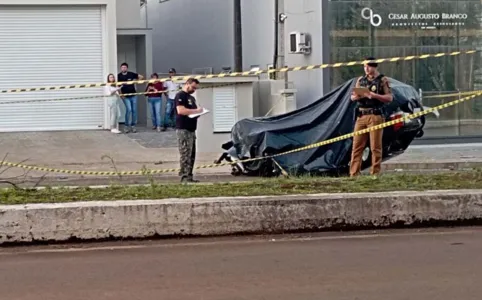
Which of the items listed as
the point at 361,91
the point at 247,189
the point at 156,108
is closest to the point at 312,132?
the point at 361,91

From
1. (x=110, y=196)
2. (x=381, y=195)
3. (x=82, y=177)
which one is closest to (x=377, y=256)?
(x=381, y=195)

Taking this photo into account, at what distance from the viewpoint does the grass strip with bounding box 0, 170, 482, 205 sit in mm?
8977

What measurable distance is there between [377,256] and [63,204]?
2938 mm

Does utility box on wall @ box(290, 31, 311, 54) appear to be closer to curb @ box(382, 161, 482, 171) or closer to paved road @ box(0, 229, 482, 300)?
curb @ box(382, 161, 482, 171)

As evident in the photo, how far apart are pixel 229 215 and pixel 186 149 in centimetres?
475

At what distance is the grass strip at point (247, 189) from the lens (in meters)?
8.98

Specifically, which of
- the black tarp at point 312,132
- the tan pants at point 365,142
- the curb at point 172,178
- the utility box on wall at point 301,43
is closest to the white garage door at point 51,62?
the utility box on wall at point 301,43

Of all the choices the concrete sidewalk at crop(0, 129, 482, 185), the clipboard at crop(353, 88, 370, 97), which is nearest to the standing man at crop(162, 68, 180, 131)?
the concrete sidewalk at crop(0, 129, 482, 185)

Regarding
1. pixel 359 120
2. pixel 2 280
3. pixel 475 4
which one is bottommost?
pixel 2 280

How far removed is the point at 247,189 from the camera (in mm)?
9531

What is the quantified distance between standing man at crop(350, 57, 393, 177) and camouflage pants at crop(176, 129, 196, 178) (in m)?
2.35

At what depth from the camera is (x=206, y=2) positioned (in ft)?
103

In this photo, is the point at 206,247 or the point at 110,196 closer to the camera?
the point at 206,247

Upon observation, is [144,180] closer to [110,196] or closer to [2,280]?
[110,196]
